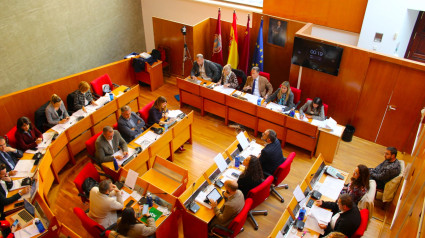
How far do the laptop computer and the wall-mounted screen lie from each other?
19.7ft

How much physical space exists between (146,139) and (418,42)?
7.06 metres

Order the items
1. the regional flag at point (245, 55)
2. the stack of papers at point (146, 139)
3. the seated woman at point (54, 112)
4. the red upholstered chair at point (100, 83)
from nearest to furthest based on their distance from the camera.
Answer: the stack of papers at point (146, 139) < the seated woman at point (54, 112) < the red upholstered chair at point (100, 83) < the regional flag at point (245, 55)

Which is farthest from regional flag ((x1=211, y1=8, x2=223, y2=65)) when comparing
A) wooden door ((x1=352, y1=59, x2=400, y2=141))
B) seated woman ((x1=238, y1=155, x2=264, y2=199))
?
seated woman ((x1=238, y1=155, x2=264, y2=199))

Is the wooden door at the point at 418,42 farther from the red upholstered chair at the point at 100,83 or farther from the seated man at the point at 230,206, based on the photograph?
the red upholstered chair at the point at 100,83

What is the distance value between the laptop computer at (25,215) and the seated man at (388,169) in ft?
17.9

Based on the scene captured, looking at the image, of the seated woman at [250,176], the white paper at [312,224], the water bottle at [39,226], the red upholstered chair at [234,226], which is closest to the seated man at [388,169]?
the white paper at [312,224]

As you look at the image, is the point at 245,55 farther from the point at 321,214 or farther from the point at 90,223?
the point at 90,223

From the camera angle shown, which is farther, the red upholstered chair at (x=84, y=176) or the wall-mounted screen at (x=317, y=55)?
the wall-mounted screen at (x=317, y=55)

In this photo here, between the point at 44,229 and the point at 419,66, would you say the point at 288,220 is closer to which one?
the point at 44,229

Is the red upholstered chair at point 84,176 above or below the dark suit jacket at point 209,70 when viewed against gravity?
below

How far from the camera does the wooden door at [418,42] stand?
26.0 feet

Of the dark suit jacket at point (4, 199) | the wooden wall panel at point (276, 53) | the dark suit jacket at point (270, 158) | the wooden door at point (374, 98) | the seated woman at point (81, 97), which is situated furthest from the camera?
the wooden wall panel at point (276, 53)

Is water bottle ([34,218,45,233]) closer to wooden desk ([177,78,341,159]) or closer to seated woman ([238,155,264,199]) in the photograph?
seated woman ([238,155,264,199])

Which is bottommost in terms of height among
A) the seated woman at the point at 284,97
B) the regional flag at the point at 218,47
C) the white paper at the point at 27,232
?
the white paper at the point at 27,232
